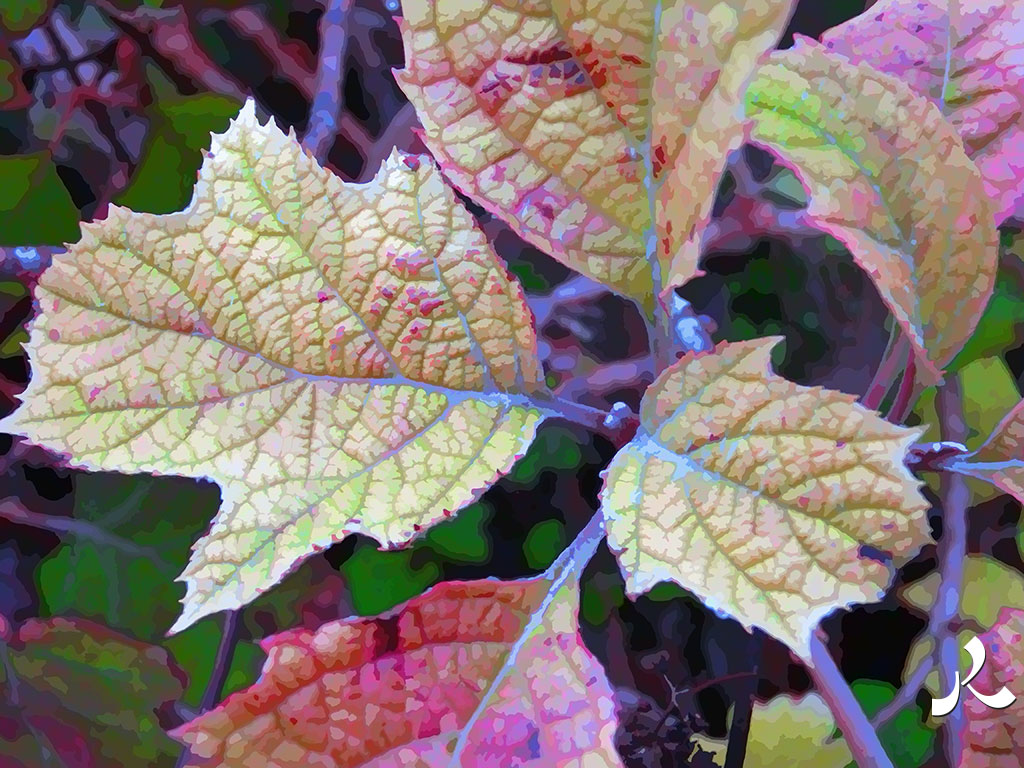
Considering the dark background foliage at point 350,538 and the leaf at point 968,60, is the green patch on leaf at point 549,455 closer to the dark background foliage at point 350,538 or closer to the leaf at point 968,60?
the dark background foliage at point 350,538

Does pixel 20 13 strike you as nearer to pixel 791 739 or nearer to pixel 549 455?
pixel 549 455

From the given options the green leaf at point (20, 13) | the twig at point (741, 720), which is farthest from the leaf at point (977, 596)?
the green leaf at point (20, 13)

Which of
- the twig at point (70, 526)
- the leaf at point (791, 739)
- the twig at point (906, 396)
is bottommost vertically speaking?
the leaf at point (791, 739)

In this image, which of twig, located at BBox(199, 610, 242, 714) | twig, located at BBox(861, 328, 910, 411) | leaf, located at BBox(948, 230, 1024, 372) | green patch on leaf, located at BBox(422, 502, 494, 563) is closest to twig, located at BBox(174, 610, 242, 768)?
twig, located at BBox(199, 610, 242, 714)

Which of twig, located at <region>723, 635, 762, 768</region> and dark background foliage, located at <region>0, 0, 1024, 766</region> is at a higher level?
dark background foliage, located at <region>0, 0, 1024, 766</region>

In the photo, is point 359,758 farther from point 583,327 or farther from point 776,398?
point 583,327

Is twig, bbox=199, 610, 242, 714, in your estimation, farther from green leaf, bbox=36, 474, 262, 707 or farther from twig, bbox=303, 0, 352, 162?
twig, bbox=303, 0, 352, 162
